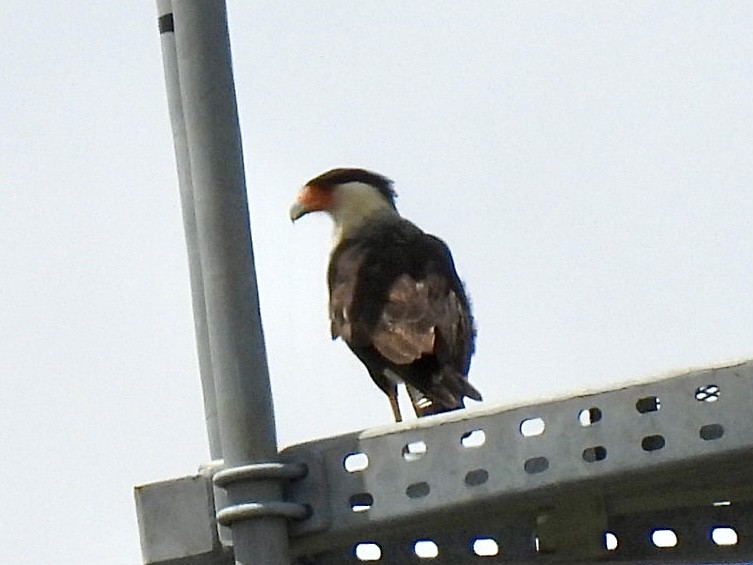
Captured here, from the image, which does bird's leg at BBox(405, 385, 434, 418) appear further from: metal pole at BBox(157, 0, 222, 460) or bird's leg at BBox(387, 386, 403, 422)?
metal pole at BBox(157, 0, 222, 460)

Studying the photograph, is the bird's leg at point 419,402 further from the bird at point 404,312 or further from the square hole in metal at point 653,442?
the square hole in metal at point 653,442

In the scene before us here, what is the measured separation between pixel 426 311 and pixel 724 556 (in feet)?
9.66

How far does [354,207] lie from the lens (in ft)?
21.6

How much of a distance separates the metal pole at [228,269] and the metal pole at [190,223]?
0.56 feet

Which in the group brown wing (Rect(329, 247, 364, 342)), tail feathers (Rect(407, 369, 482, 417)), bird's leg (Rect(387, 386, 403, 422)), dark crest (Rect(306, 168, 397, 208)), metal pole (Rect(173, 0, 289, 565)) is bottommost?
metal pole (Rect(173, 0, 289, 565))

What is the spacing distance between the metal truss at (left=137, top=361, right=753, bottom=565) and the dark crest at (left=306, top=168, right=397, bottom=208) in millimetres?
4289

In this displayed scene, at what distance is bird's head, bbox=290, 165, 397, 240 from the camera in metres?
6.55

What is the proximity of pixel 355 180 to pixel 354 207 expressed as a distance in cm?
15

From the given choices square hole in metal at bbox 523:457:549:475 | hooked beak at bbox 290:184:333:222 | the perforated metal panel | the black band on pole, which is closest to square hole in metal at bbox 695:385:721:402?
the perforated metal panel

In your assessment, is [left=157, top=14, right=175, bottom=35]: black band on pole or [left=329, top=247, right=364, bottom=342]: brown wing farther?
[left=329, top=247, right=364, bottom=342]: brown wing

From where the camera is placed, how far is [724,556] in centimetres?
236

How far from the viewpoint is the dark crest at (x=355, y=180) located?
261 inches

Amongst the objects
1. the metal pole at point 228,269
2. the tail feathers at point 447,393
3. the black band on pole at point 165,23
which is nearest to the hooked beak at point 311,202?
the tail feathers at point 447,393

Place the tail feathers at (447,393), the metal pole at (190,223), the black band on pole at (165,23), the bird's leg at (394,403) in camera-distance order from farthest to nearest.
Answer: the bird's leg at (394,403) < the tail feathers at (447,393) < the black band on pole at (165,23) < the metal pole at (190,223)
